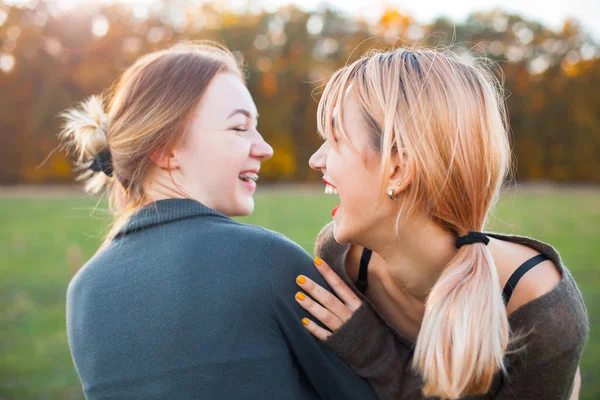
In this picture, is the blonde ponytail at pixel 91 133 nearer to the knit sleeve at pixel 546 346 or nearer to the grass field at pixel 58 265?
the grass field at pixel 58 265

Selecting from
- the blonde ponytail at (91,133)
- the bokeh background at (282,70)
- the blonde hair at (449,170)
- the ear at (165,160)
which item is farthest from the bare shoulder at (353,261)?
the bokeh background at (282,70)

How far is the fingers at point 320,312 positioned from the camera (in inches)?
80.2

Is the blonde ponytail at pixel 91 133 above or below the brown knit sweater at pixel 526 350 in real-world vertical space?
above

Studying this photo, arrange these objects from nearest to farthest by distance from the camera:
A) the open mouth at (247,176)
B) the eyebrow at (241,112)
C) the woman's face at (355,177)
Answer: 1. the woman's face at (355,177)
2. the eyebrow at (241,112)
3. the open mouth at (247,176)

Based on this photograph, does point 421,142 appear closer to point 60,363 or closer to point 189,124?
point 189,124

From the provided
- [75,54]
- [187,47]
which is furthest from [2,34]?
[187,47]

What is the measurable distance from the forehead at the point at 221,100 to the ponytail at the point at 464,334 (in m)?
1.18

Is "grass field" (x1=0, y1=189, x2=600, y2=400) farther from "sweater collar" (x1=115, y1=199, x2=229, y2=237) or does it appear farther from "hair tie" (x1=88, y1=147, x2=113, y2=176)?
"sweater collar" (x1=115, y1=199, x2=229, y2=237)

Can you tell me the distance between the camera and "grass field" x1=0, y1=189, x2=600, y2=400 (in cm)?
490

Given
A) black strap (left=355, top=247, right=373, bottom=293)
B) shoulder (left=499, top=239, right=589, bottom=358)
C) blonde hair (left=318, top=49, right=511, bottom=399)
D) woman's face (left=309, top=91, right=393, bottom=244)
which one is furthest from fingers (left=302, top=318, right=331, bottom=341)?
shoulder (left=499, top=239, right=589, bottom=358)

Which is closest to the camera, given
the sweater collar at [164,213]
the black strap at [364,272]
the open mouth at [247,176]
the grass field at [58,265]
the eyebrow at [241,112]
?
the sweater collar at [164,213]

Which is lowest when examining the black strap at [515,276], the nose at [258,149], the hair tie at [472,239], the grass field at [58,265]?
the grass field at [58,265]

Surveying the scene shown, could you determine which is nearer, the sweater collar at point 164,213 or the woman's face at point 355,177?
the sweater collar at point 164,213

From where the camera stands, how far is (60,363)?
529 centimetres
